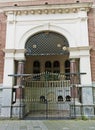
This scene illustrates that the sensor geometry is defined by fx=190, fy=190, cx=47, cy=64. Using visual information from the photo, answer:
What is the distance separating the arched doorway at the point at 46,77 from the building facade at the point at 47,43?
0.07 metres

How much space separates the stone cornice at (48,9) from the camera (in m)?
12.2

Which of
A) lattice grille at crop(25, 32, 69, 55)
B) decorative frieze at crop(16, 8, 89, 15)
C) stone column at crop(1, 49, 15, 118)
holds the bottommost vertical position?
stone column at crop(1, 49, 15, 118)

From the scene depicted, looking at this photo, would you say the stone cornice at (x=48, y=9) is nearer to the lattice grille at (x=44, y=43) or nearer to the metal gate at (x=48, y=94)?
the lattice grille at (x=44, y=43)

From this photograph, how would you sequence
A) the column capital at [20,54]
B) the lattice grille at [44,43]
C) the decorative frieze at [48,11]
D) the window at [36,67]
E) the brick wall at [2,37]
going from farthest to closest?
the window at [36,67] → the lattice grille at [44,43] → the decorative frieze at [48,11] → the brick wall at [2,37] → the column capital at [20,54]

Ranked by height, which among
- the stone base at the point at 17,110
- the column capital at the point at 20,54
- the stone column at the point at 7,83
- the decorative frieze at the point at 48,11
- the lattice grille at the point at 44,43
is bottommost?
the stone base at the point at 17,110

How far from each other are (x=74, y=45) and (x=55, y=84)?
16.2 feet

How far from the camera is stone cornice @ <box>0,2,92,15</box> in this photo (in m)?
12.2

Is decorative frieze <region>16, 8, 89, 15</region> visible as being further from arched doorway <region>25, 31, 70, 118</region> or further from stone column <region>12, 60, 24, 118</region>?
stone column <region>12, 60, 24, 118</region>

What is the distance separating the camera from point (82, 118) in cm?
1055

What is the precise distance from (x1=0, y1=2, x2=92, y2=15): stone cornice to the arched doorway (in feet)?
4.66

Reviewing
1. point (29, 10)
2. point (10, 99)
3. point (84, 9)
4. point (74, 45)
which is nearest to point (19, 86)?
point (10, 99)

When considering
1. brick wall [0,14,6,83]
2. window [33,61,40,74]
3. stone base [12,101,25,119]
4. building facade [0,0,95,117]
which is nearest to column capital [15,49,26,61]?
building facade [0,0,95,117]

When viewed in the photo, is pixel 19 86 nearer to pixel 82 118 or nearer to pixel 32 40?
pixel 32 40

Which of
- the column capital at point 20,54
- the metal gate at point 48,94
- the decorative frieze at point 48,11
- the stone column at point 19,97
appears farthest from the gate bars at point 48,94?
the decorative frieze at point 48,11
